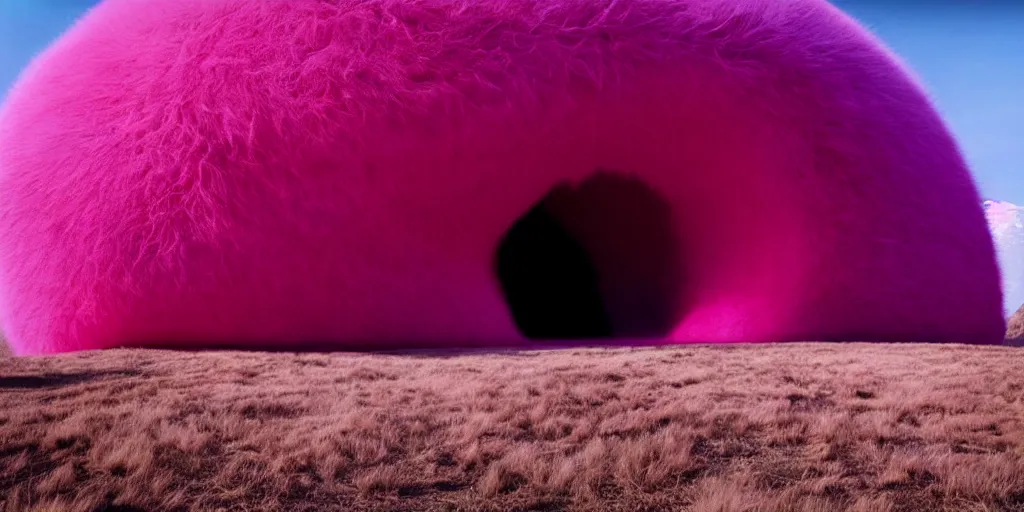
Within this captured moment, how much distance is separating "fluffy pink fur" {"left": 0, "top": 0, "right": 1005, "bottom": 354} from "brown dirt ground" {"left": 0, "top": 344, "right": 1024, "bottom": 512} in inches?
64.7

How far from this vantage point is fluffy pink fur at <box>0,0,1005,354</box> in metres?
5.59

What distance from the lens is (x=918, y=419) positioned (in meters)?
2.90

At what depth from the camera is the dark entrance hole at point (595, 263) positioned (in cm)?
741

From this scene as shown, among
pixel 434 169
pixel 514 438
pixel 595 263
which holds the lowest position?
pixel 514 438

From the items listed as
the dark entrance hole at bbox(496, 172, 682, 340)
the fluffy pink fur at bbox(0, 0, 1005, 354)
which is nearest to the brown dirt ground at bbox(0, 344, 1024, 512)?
the fluffy pink fur at bbox(0, 0, 1005, 354)

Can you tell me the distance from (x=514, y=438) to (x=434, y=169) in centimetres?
376

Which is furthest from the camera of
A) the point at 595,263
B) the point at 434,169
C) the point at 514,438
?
the point at 595,263

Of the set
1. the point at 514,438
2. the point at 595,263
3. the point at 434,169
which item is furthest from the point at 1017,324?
the point at 514,438

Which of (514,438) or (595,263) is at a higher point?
(595,263)

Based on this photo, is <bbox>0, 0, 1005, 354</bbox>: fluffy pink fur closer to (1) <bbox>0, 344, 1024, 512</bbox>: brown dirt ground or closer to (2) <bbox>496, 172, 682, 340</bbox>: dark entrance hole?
(2) <bbox>496, 172, 682, 340</bbox>: dark entrance hole

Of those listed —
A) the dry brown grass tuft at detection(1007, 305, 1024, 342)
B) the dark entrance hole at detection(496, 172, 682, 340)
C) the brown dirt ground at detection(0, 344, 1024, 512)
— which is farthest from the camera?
the dry brown grass tuft at detection(1007, 305, 1024, 342)

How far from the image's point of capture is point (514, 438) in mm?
2623

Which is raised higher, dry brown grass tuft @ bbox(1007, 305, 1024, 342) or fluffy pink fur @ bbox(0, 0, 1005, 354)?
fluffy pink fur @ bbox(0, 0, 1005, 354)

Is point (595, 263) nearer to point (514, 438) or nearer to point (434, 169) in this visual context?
point (434, 169)
